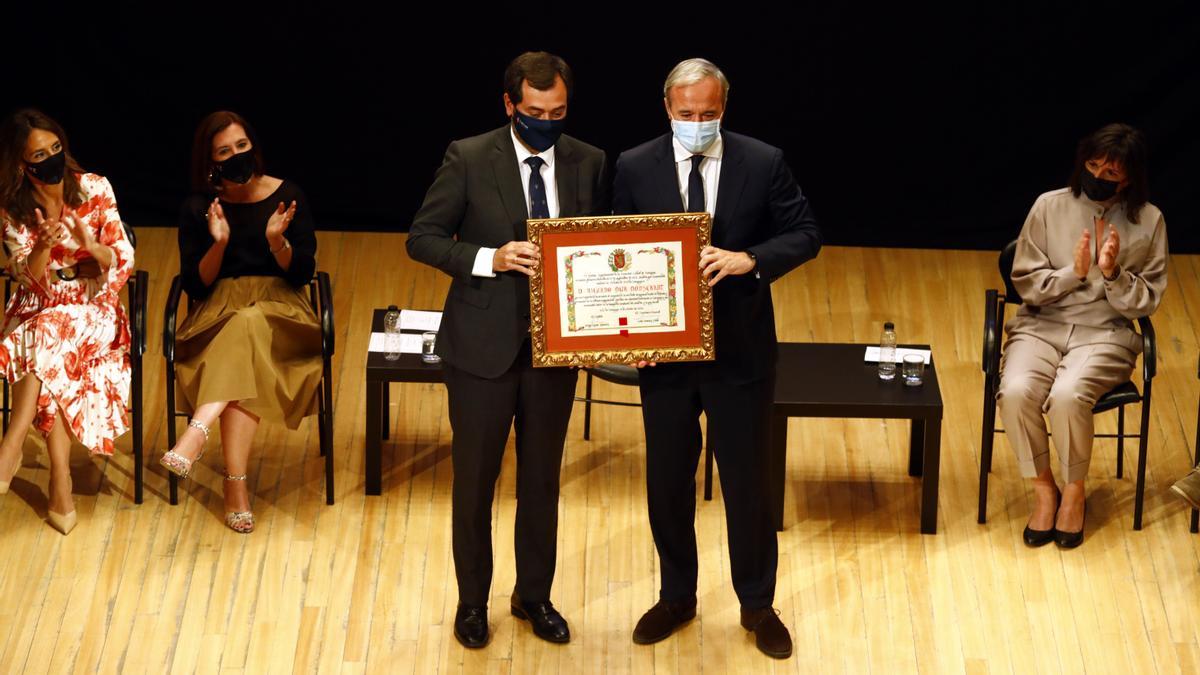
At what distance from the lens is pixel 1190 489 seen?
5.77 meters

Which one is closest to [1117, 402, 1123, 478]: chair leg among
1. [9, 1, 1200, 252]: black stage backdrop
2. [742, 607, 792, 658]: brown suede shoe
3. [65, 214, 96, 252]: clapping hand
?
[742, 607, 792, 658]: brown suede shoe

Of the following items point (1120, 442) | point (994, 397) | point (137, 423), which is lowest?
point (1120, 442)

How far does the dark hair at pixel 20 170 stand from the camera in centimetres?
567

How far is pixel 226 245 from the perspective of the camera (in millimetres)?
6023

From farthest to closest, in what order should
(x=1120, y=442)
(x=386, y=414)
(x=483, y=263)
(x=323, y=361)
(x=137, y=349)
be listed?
(x=386, y=414), (x=1120, y=442), (x=323, y=361), (x=137, y=349), (x=483, y=263)

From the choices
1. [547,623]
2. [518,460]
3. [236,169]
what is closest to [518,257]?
[518,460]

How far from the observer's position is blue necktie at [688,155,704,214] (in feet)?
15.6

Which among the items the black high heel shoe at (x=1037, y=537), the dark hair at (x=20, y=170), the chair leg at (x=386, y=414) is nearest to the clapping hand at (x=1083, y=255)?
the black high heel shoe at (x=1037, y=537)

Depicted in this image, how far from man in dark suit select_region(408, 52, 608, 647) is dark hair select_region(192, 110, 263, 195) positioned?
4.27ft

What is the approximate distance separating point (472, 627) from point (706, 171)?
1.46 metres

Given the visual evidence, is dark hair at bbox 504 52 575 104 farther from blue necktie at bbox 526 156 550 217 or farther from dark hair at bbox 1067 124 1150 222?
dark hair at bbox 1067 124 1150 222

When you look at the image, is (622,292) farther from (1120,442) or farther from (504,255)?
(1120,442)

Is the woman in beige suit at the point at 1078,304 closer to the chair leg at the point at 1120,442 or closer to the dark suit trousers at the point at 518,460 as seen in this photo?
the chair leg at the point at 1120,442

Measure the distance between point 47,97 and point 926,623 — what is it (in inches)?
180
